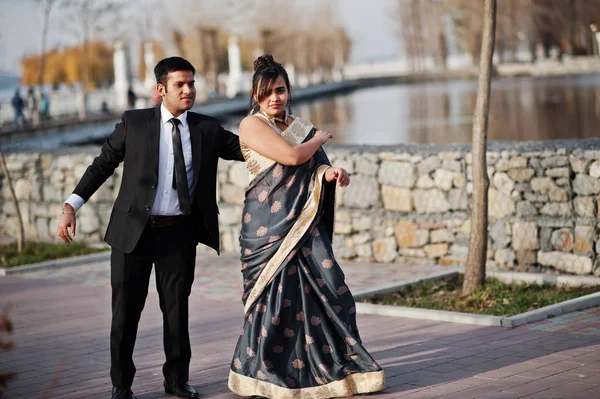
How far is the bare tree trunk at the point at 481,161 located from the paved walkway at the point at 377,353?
935 millimetres

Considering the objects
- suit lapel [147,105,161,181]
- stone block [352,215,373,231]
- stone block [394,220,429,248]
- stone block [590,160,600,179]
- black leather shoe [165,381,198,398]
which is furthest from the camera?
stone block [352,215,373,231]

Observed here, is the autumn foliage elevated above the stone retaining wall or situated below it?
above

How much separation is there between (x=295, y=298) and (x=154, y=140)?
115 cm

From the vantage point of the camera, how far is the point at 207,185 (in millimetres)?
5902

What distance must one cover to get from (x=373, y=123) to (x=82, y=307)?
922 inches

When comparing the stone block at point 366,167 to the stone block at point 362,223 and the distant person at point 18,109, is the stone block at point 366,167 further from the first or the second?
the distant person at point 18,109

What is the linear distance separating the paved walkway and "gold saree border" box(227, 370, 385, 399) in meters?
0.13

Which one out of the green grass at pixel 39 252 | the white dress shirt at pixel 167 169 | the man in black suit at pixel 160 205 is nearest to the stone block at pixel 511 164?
the man in black suit at pixel 160 205

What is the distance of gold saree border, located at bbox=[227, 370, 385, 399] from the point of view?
5562 millimetres

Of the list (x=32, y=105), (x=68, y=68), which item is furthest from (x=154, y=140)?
(x=68, y=68)

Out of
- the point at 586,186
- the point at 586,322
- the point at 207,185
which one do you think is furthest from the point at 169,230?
the point at 586,186

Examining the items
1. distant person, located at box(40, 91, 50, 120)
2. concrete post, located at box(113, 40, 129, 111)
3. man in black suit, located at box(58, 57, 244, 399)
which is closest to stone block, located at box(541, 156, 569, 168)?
man in black suit, located at box(58, 57, 244, 399)

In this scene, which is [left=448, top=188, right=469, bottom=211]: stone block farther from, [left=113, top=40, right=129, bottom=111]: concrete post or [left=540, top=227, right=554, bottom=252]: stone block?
[left=113, top=40, right=129, bottom=111]: concrete post

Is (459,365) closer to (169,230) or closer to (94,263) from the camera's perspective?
(169,230)
